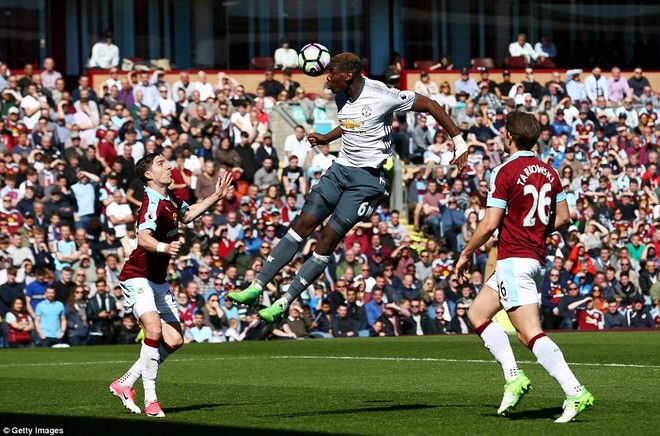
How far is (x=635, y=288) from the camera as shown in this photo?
2658 cm

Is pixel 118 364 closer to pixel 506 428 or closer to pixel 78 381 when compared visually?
pixel 78 381

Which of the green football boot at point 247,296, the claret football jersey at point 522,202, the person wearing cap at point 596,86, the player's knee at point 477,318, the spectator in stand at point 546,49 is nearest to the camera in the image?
the claret football jersey at point 522,202

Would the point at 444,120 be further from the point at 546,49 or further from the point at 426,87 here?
the point at 546,49

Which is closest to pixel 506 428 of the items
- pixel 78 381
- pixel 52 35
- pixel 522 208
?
pixel 522 208

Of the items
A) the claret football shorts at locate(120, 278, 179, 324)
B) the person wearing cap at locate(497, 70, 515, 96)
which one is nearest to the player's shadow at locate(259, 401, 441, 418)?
the claret football shorts at locate(120, 278, 179, 324)

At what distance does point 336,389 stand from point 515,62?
81.1 ft

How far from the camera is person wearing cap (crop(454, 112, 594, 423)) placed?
10.3 meters

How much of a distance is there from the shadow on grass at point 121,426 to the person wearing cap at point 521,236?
1912 mm

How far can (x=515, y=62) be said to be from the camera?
37.4m

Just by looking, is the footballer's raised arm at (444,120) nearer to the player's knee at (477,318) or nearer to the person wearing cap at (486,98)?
the player's knee at (477,318)

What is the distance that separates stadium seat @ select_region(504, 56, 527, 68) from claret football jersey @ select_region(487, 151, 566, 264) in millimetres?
27287

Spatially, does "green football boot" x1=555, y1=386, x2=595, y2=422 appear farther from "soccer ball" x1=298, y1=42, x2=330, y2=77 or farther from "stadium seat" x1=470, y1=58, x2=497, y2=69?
"stadium seat" x1=470, y1=58, x2=497, y2=69

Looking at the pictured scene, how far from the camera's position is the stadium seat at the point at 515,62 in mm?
37312

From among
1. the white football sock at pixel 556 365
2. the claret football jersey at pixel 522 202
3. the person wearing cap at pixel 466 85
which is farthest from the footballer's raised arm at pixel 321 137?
the person wearing cap at pixel 466 85
